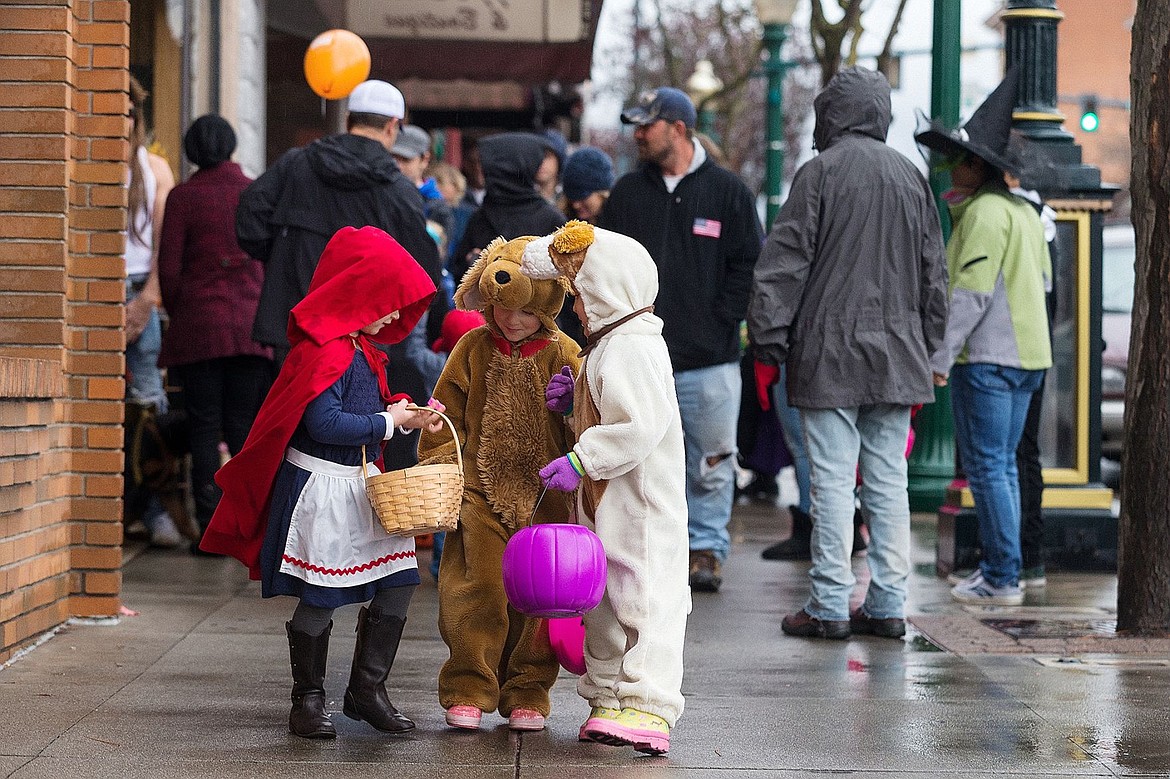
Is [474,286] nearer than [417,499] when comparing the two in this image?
No

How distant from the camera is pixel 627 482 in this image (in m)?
4.81

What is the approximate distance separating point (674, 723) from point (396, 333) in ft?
4.67

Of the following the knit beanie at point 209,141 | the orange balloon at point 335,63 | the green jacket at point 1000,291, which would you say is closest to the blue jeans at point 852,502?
the green jacket at point 1000,291

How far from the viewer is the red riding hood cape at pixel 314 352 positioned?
188 inches

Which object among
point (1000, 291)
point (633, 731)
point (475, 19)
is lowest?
point (633, 731)

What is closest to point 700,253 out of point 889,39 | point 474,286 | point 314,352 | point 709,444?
point 709,444

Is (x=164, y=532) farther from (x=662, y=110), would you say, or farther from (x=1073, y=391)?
(x=1073, y=391)

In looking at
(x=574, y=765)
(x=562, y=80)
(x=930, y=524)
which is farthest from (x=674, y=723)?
(x=562, y=80)

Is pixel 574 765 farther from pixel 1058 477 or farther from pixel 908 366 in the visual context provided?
pixel 1058 477

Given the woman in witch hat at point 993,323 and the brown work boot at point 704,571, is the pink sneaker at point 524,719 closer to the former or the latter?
the brown work boot at point 704,571

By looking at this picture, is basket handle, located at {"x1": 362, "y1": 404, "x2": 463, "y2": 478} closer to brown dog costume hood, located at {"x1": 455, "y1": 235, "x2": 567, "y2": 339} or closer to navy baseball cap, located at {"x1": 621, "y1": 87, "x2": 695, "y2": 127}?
brown dog costume hood, located at {"x1": 455, "y1": 235, "x2": 567, "y2": 339}

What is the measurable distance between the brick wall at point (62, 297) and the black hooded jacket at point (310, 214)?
0.92 m

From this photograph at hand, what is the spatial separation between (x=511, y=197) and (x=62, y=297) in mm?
2315

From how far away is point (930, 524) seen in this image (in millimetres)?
11000
